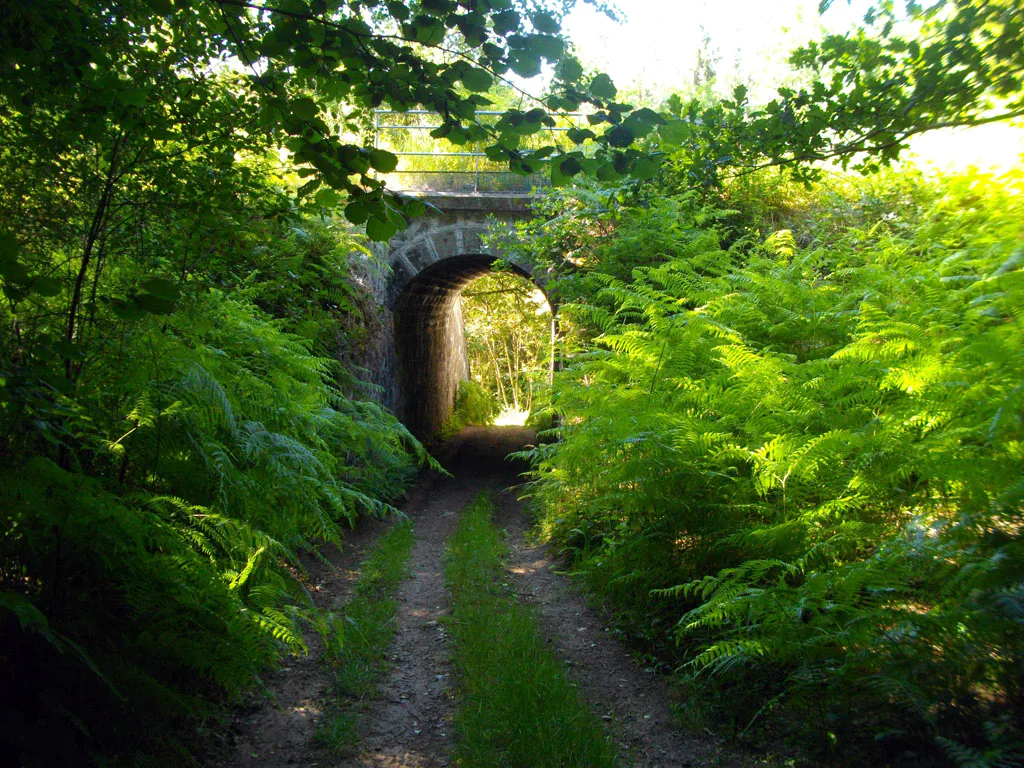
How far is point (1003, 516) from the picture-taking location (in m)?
2.69

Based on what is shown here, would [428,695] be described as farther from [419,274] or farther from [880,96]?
[419,274]

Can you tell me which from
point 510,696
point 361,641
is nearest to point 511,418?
point 361,641

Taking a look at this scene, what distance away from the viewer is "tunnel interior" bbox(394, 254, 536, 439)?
44.0 feet

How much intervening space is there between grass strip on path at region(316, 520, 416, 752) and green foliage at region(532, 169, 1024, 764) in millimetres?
1781

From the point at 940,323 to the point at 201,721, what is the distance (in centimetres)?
468

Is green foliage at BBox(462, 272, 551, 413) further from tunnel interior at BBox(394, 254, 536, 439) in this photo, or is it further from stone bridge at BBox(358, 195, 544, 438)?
stone bridge at BBox(358, 195, 544, 438)

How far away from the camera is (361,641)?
5102 millimetres

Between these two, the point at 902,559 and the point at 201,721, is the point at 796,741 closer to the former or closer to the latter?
the point at 902,559

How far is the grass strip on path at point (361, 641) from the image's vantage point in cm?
396

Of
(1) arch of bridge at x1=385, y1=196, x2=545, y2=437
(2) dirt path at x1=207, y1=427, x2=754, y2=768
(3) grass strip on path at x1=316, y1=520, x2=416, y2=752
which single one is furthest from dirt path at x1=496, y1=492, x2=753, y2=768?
(1) arch of bridge at x1=385, y1=196, x2=545, y2=437

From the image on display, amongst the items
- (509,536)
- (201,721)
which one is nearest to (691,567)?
(201,721)

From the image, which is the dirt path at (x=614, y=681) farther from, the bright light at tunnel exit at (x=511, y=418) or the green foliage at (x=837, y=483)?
the bright light at tunnel exit at (x=511, y=418)

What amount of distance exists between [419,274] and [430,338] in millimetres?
3573

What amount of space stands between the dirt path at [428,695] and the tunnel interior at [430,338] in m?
6.56
